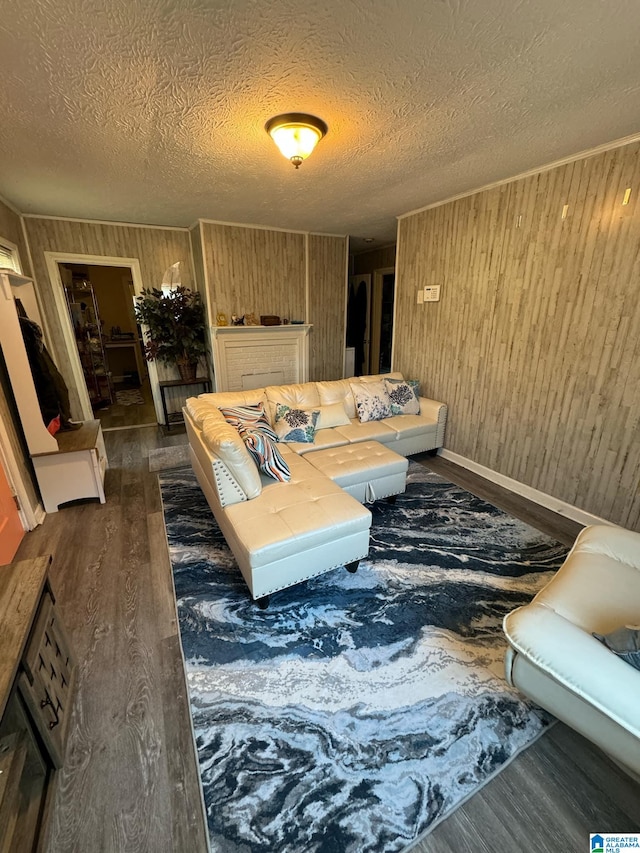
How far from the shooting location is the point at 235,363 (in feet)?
15.4

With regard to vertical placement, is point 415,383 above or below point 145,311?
below

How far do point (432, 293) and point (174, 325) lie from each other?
3.10 metres

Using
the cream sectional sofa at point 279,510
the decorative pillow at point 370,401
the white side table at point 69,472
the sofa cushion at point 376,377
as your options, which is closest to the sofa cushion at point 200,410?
the cream sectional sofa at point 279,510

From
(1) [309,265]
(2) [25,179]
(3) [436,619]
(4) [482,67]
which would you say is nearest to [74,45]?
(4) [482,67]

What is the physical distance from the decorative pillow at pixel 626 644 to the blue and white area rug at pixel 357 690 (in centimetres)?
53

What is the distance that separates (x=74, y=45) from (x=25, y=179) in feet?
6.55

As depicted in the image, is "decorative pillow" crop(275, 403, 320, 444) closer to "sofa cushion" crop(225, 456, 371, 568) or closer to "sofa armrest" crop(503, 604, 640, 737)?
"sofa cushion" crop(225, 456, 371, 568)

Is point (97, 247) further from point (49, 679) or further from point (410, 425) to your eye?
point (49, 679)

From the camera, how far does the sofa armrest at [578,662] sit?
3.41ft

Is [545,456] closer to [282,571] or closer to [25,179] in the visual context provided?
[282,571]

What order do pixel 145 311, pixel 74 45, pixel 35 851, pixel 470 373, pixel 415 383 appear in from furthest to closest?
1. pixel 145 311
2. pixel 415 383
3. pixel 470 373
4. pixel 74 45
5. pixel 35 851

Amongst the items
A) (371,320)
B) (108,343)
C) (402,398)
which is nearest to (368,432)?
(402,398)

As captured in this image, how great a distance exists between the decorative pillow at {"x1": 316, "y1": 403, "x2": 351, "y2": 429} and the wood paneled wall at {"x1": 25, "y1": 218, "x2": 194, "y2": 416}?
2.87 meters

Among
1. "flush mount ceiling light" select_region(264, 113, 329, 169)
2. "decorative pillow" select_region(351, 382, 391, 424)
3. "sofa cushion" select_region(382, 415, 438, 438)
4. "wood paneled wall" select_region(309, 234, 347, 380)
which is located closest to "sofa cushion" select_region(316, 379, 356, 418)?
"decorative pillow" select_region(351, 382, 391, 424)
